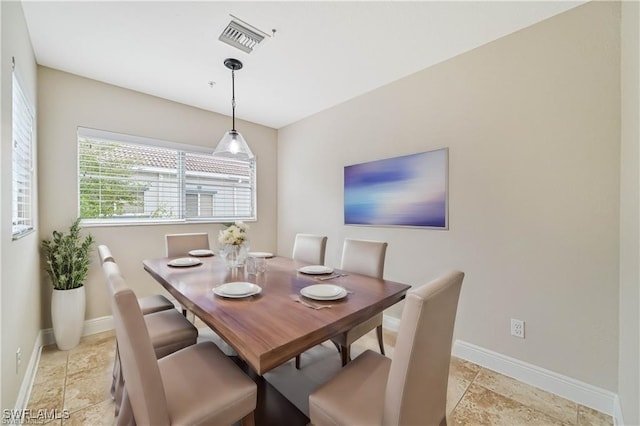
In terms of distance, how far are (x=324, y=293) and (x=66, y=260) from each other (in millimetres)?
2431

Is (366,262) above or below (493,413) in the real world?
above

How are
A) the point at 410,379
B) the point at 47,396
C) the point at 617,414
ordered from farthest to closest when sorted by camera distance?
the point at 47,396 < the point at 617,414 < the point at 410,379

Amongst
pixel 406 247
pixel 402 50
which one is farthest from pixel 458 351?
pixel 402 50

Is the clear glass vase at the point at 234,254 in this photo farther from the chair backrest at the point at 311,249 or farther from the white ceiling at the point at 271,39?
the white ceiling at the point at 271,39

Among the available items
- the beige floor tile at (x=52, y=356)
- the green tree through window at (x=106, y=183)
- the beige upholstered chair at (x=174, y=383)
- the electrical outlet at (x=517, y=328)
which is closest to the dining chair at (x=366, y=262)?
the beige upholstered chair at (x=174, y=383)

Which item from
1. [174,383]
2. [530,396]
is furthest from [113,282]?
[530,396]

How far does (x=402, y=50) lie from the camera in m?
2.24

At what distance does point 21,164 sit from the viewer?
194 cm

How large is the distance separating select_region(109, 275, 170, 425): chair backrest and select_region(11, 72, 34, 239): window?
4.28 feet

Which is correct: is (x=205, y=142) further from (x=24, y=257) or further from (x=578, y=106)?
(x=578, y=106)

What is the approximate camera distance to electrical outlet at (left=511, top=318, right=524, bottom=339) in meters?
2.00

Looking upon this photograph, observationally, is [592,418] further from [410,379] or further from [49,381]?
[49,381]

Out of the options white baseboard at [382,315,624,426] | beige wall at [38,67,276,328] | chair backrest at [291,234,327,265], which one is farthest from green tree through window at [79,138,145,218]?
white baseboard at [382,315,624,426]

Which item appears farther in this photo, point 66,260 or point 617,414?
point 66,260
